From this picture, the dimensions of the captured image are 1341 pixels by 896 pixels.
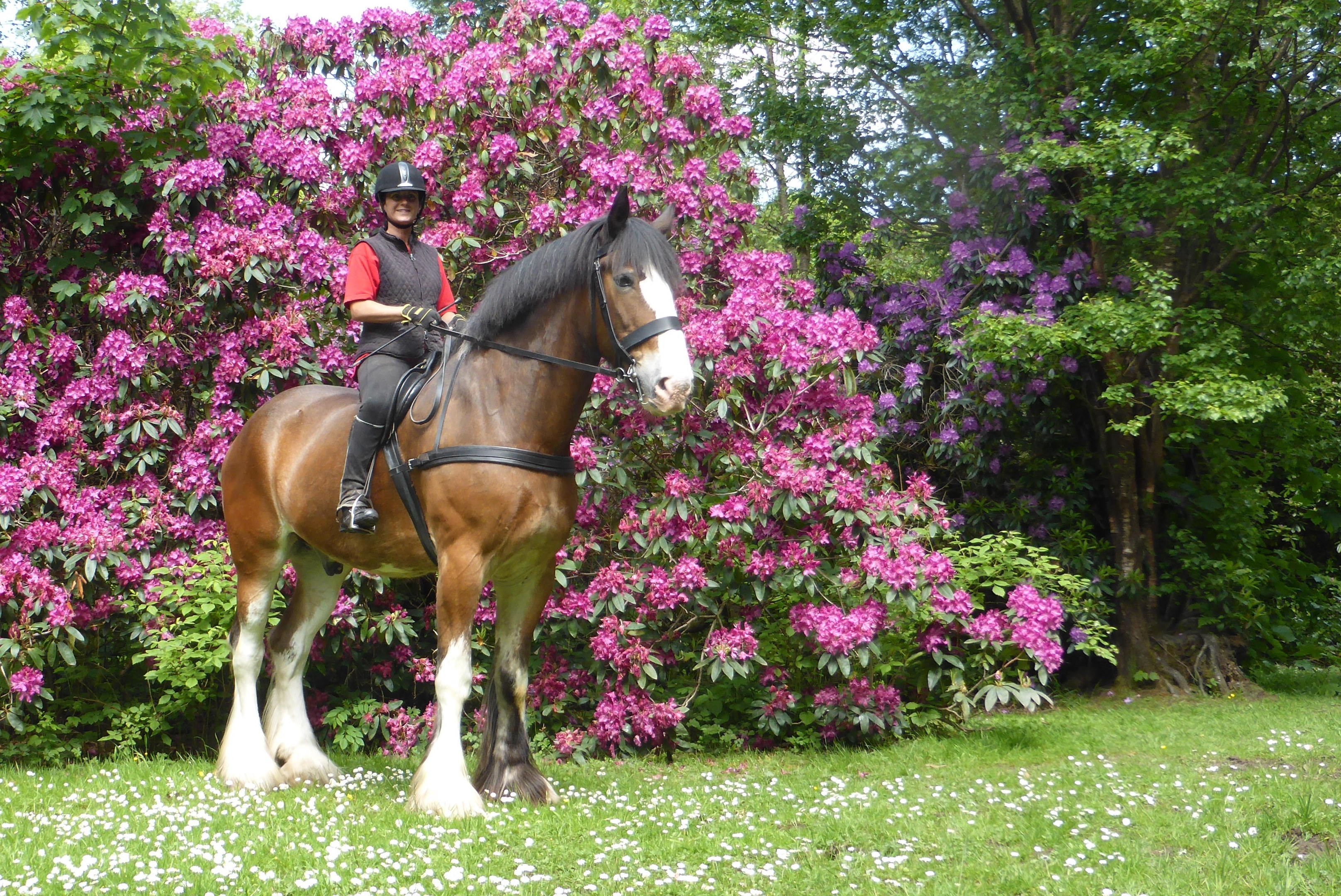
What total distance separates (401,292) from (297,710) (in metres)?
2.62

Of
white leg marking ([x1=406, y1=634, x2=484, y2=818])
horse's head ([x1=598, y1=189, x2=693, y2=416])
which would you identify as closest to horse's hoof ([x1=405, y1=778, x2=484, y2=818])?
white leg marking ([x1=406, y1=634, x2=484, y2=818])

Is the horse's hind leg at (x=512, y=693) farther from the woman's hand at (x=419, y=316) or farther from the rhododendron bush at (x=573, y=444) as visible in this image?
the rhododendron bush at (x=573, y=444)

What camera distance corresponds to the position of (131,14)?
24.3 feet

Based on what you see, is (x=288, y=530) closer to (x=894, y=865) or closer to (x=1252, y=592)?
(x=894, y=865)

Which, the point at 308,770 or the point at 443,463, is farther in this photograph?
the point at 308,770

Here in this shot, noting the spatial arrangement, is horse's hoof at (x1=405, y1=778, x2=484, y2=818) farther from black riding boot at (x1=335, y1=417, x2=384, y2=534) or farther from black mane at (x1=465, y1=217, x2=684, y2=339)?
black mane at (x1=465, y1=217, x2=684, y2=339)

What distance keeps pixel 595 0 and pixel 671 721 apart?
65.0 ft

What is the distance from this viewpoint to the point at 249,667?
6.38 m

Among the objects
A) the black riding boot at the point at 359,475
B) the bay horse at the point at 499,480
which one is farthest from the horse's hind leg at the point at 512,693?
the black riding boot at the point at 359,475

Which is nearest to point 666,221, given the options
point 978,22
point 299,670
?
point 299,670

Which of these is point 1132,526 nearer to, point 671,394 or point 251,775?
point 671,394

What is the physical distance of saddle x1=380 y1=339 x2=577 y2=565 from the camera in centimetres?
530

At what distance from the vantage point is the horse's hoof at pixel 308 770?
6.21 m

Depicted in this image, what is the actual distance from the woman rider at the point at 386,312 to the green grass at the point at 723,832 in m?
1.67
